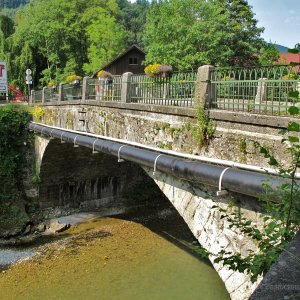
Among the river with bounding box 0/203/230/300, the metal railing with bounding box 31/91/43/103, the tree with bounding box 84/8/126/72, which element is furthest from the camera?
the tree with bounding box 84/8/126/72

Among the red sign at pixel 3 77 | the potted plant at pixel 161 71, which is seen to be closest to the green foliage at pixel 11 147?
the red sign at pixel 3 77

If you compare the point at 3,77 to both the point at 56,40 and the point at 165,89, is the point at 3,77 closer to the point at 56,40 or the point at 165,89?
the point at 56,40

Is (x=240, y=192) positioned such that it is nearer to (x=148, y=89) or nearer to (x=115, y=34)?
(x=148, y=89)

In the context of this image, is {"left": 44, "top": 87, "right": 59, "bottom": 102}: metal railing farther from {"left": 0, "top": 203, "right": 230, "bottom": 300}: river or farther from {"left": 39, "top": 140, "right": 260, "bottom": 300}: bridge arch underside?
{"left": 0, "top": 203, "right": 230, "bottom": 300}: river

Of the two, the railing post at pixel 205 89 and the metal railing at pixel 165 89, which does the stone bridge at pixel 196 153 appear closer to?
the railing post at pixel 205 89

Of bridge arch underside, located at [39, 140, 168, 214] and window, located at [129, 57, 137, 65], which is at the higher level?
window, located at [129, 57, 137, 65]

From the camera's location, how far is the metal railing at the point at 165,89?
303 inches

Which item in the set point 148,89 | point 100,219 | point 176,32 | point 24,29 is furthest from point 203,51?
point 24,29

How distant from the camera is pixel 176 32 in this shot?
25.4 meters

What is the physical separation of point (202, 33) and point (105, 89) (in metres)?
14.8

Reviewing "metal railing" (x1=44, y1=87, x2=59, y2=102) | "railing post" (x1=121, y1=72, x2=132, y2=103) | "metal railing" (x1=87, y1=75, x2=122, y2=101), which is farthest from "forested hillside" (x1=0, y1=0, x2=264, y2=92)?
"railing post" (x1=121, y1=72, x2=132, y2=103)

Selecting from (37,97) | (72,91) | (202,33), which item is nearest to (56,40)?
(202,33)

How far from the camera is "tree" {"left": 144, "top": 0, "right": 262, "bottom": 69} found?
80.0 ft

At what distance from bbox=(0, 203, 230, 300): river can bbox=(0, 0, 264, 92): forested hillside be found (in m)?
13.8
